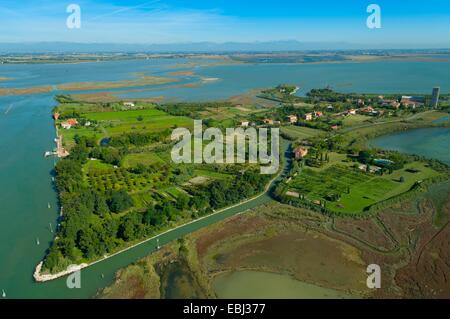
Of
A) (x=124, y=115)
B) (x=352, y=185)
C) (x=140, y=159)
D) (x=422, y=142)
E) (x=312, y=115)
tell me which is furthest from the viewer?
(x=124, y=115)

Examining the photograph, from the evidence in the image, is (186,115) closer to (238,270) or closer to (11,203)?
(11,203)

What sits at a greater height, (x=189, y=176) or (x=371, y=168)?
(x=371, y=168)

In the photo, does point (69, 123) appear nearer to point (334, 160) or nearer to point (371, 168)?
point (334, 160)

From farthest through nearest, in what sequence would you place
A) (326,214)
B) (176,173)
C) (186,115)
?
(186,115)
(176,173)
(326,214)

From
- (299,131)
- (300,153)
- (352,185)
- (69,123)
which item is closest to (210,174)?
(300,153)
